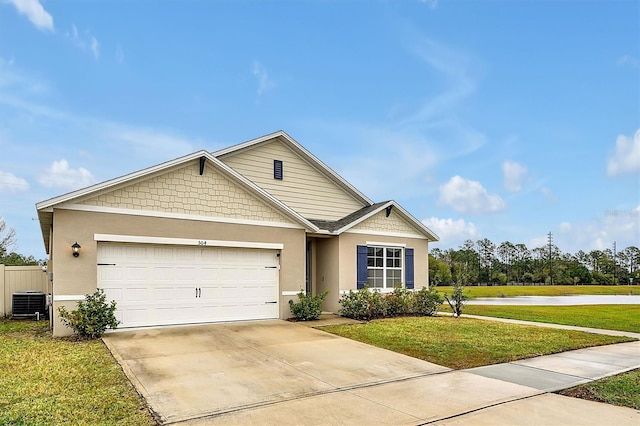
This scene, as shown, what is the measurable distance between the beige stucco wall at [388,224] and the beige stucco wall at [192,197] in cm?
351

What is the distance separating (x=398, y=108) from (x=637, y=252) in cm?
7430

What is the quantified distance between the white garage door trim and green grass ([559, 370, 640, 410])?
8452 millimetres

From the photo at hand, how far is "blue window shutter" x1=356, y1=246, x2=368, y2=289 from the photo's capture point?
49.9ft

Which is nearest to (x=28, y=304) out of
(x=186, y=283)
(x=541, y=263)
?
(x=186, y=283)

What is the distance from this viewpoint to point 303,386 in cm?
677

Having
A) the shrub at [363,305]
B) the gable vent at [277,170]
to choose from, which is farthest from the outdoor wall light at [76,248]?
the shrub at [363,305]

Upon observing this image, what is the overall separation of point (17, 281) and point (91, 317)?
7900 millimetres

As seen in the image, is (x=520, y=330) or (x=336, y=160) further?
(x=336, y=160)

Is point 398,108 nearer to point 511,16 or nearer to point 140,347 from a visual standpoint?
point 511,16

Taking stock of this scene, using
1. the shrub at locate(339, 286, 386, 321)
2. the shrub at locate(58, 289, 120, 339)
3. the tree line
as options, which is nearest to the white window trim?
the shrub at locate(339, 286, 386, 321)

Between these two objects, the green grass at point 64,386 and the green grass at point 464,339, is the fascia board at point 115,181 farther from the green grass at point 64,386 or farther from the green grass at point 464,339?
the green grass at point 464,339

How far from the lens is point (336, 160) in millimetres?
20766

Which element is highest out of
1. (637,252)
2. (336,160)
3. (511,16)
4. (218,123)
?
(511,16)

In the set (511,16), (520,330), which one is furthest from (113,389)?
(511,16)
